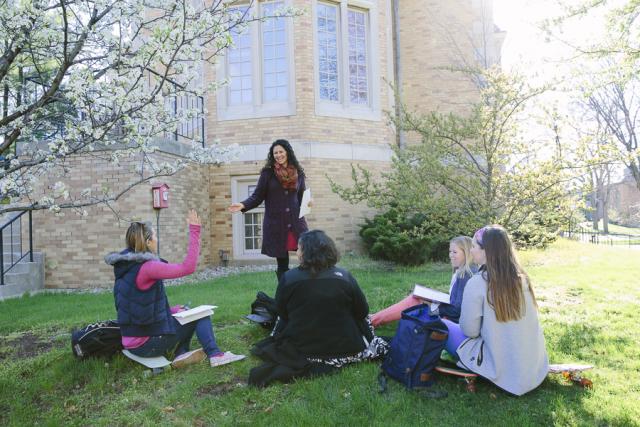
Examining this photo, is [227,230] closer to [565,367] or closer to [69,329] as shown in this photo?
[69,329]

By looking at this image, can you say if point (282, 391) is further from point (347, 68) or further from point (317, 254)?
point (347, 68)

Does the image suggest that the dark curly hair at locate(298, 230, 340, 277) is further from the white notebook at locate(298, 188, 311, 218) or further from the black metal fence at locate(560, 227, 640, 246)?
the black metal fence at locate(560, 227, 640, 246)

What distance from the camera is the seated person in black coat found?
4.00 metres

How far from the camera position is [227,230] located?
12484 mm

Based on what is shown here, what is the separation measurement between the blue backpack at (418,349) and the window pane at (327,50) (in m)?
9.30

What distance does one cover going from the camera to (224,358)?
455 centimetres

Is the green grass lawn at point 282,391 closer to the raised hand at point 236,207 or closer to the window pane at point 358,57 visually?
the raised hand at point 236,207

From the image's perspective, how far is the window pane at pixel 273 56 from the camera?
12312mm

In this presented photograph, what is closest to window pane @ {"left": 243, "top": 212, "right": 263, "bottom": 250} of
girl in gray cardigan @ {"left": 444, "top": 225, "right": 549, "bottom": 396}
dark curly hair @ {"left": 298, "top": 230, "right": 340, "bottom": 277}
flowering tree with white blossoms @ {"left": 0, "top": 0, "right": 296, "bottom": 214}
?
flowering tree with white blossoms @ {"left": 0, "top": 0, "right": 296, "bottom": 214}

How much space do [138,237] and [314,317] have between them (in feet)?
5.25

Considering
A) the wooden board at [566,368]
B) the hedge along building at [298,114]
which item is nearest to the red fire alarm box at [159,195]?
the hedge along building at [298,114]

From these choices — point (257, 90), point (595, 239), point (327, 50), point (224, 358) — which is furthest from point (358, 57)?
point (595, 239)

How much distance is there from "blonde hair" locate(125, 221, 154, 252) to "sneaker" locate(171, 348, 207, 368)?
1051 millimetres

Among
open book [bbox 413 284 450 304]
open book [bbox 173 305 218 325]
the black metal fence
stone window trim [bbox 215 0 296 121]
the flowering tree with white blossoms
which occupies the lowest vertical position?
the black metal fence
